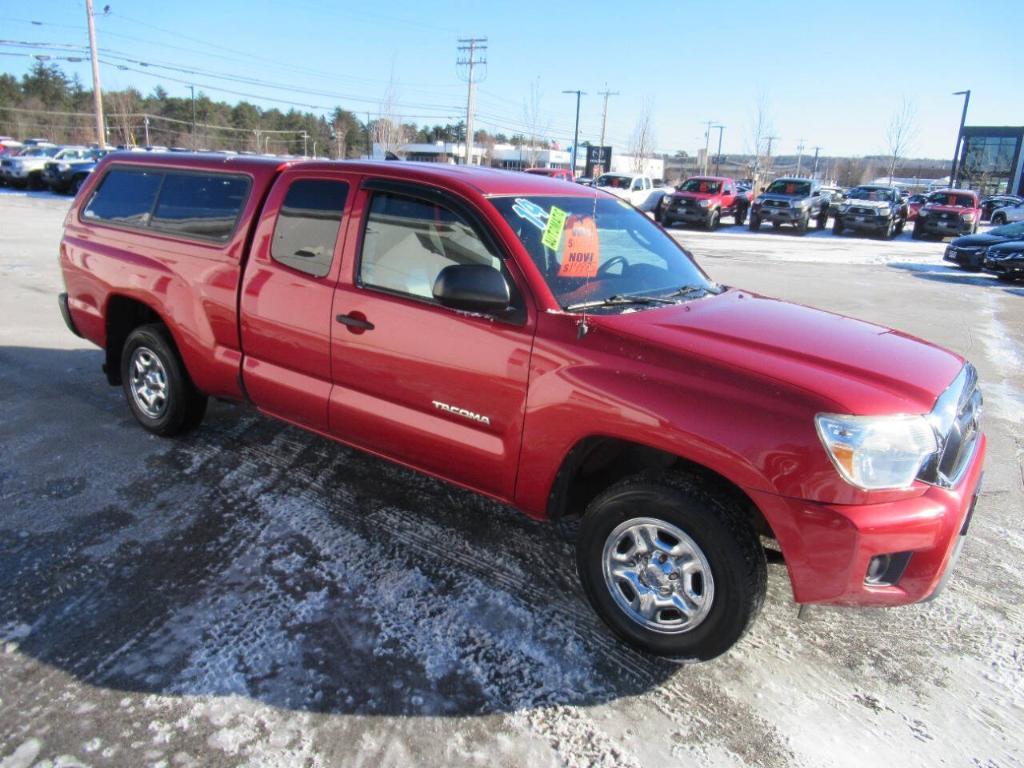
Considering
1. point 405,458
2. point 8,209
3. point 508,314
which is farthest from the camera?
point 8,209

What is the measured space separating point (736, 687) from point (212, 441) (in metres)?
3.53

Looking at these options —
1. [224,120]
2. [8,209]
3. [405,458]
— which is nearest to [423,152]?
[224,120]

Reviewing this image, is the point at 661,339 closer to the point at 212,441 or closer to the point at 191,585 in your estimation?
the point at 191,585

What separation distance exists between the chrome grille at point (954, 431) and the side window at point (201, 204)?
11.7ft

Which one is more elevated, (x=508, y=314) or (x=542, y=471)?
(x=508, y=314)

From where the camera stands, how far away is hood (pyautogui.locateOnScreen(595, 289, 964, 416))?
8.02ft

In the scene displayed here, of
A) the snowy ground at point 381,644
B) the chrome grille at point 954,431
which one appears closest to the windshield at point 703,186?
the snowy ground at point 381,644

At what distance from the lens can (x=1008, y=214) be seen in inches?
1214

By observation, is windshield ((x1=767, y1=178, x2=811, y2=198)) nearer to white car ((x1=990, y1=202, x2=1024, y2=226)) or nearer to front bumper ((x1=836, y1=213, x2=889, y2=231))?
front bumper ((x1=836, y1=213, x2=889, y2=231))

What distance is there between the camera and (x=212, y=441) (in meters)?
4.63

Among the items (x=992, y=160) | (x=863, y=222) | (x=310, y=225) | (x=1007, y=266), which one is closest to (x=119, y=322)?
(x=310, y=225)

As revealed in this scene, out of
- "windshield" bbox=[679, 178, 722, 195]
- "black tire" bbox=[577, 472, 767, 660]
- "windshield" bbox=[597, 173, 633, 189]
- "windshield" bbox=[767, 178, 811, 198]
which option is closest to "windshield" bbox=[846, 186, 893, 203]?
"windshield" bbox=[767, 178, 811, 198]

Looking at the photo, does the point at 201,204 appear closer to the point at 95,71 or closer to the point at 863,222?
the point at 863,222

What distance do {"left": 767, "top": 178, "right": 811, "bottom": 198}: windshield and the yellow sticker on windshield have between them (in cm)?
Result: 2645
